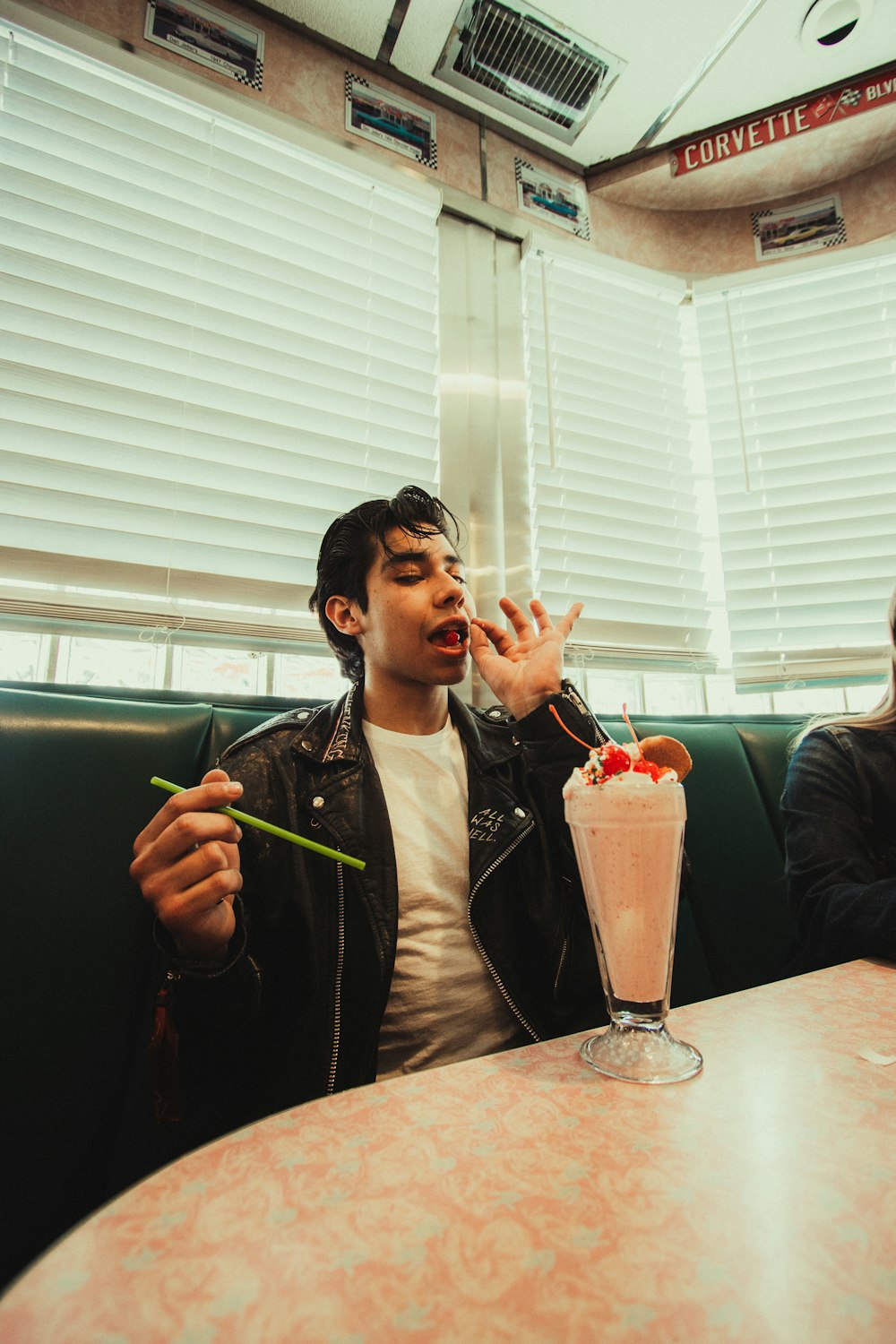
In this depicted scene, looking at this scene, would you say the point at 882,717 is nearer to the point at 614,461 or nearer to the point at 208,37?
the point at 614,461

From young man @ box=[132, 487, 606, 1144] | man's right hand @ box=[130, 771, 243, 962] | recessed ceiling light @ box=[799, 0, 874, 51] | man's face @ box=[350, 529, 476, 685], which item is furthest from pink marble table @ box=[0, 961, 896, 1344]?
recessed ceiling light @ box=[799, 0, 874, 51]

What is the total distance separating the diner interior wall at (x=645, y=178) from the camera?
202cm

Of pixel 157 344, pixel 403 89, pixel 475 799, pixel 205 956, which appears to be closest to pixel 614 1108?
pixel 205 956

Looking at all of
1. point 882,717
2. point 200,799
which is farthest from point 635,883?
point 882,717

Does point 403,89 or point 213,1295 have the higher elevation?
point 403,89

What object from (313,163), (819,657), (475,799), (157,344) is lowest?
(475,799)

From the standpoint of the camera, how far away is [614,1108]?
0.49m

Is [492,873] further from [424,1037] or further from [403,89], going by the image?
[403,89]

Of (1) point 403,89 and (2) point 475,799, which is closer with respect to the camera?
(2) point 475,799

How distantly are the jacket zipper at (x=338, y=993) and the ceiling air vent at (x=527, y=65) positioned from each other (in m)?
2.52

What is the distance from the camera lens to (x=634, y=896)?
645 mm

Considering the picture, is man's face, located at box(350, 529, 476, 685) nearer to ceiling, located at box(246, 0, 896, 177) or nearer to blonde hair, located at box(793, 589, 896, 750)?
blonde hair, located at box(793, 589, 896, 750)

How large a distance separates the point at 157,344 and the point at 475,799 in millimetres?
1412

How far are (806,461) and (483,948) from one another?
223 cm
